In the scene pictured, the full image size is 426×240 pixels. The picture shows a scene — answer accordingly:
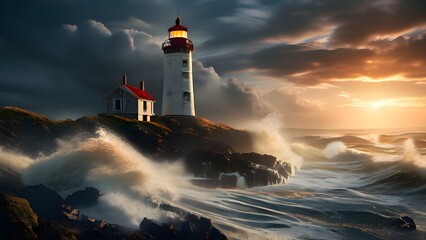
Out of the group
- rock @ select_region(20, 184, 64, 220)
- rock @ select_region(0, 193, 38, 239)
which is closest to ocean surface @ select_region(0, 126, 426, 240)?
rock @ select_region(20, 184, 64, 220)

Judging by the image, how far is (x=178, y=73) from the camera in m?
40.4

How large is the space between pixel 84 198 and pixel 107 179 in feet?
8.69

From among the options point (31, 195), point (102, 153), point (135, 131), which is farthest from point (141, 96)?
point (31, 195)

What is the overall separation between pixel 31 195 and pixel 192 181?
40.7ft

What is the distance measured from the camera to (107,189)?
16.4 meters

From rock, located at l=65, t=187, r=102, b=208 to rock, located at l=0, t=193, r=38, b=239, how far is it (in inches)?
131

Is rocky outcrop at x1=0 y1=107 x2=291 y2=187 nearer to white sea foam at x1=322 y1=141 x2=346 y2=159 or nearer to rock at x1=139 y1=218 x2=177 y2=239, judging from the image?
rock at x1=139 y1=218 x2=177 y2=239

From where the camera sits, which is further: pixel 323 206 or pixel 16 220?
pixel 323 206

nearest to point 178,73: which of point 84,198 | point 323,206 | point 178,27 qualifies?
point 178,27

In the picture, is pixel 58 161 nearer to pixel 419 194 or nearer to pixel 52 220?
pixel 52 220

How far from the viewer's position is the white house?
1473 inches

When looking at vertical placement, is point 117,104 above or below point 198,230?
above

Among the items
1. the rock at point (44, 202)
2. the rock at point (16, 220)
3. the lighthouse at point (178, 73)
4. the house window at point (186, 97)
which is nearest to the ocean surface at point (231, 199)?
the rock at point (44, 202)

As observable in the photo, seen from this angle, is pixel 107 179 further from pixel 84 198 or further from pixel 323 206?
pixel 323 206
